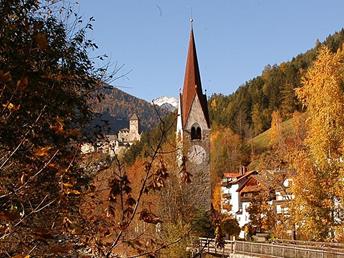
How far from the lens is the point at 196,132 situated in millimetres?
47750

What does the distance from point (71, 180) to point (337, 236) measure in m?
20.2

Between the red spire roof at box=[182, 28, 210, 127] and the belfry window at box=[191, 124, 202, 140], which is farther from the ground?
the red spire roof at box=[182, 28, 210, 127]

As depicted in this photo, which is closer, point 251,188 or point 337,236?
point 337,236

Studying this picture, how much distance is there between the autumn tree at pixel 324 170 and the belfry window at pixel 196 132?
2463cm

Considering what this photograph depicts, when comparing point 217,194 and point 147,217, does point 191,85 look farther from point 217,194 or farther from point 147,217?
point 147,217

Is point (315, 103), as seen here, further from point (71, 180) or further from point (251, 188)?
point (251, 188)

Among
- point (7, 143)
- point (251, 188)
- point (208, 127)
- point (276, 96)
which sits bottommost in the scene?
point (7, 143)

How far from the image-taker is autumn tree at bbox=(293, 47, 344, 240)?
22062 mm

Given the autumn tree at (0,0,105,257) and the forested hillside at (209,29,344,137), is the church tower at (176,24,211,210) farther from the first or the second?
the forested hillside at (209,29,344,137)

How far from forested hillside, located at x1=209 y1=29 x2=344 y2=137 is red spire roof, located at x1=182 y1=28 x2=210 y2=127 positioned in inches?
2070

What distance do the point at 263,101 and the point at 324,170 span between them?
84433mm

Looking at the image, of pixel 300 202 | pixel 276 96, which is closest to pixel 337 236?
pixel 300 202

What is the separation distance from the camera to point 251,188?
189 feet

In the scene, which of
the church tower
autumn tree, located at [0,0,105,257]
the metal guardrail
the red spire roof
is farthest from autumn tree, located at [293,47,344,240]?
the red spire roof
